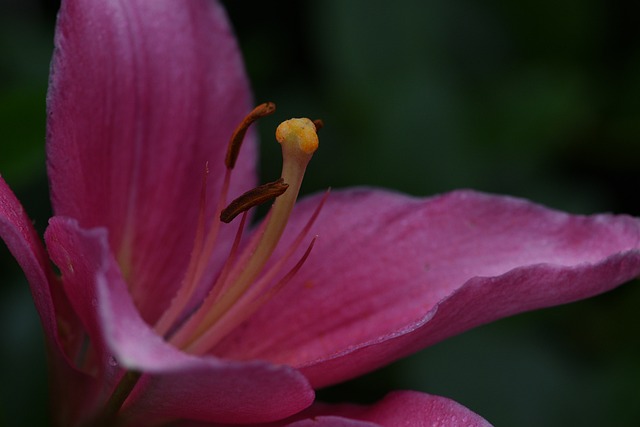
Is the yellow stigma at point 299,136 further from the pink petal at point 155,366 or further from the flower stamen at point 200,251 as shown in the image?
the pink petal at point 155,366

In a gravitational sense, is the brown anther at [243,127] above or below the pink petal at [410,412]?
above

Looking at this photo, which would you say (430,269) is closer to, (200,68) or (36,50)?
(200,68)

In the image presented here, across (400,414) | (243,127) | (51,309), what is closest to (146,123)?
(243,127)

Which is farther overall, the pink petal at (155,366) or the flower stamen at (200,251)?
the flower stamen at (200,251)

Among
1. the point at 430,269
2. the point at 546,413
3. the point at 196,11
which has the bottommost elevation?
the point at 546,413

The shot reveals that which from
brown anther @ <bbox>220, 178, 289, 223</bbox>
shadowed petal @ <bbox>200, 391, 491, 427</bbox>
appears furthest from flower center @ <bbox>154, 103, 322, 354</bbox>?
shadowed petal @ <bbox>200, 391, 491, 427</bbox>

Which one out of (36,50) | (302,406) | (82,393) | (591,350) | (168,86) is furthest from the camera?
(36,50)

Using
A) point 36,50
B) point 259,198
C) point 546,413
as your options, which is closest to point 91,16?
point 259,198

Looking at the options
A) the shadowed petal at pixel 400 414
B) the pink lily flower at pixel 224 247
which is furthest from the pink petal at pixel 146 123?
the shadowed petal at pixel 400 414
